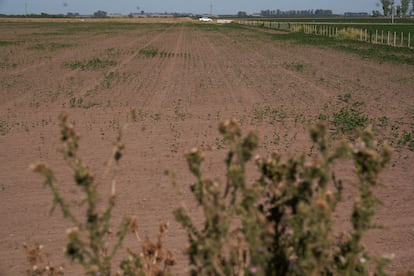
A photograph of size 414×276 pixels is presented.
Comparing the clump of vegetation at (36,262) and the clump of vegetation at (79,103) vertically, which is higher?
the clump of vegetation at (36,262)

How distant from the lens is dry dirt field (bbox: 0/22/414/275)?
583cm

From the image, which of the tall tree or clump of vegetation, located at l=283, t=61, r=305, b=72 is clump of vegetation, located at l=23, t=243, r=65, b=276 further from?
the tall tree

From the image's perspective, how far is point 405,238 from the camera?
17.7ft

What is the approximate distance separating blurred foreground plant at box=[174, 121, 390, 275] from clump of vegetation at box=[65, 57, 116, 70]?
20.8m

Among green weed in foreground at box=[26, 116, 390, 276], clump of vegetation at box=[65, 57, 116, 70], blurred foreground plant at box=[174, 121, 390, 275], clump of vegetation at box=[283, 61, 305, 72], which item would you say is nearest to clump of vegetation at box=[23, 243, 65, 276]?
green weed in foreground at box=[26, 116, 390, 276]

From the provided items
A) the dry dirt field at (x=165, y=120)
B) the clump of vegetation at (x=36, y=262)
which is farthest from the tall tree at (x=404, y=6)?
the clump of vegetation at (x=36, y=262)

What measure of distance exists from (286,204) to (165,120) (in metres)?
9.09

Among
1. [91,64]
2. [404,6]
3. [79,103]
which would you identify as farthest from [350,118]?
[404,6]

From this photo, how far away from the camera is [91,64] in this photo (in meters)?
23.8

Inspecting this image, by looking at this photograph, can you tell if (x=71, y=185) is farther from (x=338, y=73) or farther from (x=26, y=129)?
(x=338, y=73)

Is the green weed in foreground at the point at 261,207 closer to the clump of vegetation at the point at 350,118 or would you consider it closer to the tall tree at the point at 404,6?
the clump of vegetation at the point at 350,118

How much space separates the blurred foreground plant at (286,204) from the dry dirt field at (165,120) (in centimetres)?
22

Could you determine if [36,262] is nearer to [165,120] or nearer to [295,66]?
[165,120]

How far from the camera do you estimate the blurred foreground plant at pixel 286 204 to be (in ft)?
6.76
